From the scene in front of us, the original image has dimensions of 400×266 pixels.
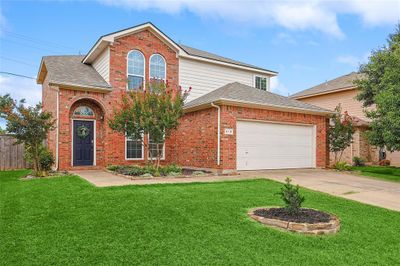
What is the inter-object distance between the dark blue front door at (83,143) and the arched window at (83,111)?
1.20 feet

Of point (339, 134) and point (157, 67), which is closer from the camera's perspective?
point (339, 134)

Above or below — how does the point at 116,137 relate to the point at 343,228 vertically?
above

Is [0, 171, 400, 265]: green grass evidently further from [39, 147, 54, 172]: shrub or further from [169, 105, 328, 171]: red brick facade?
[169, 105, 328, 171]: red brick facade

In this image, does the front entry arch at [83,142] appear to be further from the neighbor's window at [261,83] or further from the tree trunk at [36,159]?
the neighbor's window at [261,83]

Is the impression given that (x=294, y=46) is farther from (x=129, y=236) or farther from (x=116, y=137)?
(x=129, y=236)

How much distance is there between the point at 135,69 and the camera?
608 inches

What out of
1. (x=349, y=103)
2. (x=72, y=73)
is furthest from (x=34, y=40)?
(x=349, y=103)

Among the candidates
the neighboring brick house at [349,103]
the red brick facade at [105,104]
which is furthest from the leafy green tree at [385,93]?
the red brick facade at [105,104]

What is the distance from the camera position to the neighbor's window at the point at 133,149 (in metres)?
15.2

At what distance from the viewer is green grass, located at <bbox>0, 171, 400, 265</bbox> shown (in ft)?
13.4

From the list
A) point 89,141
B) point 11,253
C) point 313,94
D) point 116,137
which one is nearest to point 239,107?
point 116,137

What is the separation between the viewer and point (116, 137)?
48.3 ft

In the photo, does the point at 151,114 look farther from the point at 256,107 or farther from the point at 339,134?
the point at 339,134

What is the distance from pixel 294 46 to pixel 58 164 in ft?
47.6
